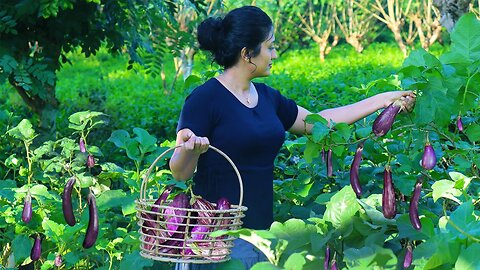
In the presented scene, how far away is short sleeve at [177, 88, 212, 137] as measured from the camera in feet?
9.80

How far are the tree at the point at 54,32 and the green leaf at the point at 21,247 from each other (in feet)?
5.88

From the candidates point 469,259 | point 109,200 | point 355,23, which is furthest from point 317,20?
point 469,259

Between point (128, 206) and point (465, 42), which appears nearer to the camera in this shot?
point (465, 42)

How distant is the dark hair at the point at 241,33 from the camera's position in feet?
10.2

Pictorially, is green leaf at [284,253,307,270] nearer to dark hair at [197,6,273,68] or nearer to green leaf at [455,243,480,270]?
green leaf at [455,243,480,270]

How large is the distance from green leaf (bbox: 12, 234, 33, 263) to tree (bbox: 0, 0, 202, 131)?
1.79 meters

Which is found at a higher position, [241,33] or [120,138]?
[241,33]

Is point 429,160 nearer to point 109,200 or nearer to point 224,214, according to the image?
point 224,214

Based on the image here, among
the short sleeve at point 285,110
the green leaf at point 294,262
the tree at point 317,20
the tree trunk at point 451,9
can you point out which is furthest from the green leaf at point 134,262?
the tree at point 317,20

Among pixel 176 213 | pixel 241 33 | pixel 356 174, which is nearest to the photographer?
pixel 356 174

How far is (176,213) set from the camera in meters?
2.64

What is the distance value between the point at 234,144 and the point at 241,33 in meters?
0.38

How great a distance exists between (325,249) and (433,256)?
40 centimetres

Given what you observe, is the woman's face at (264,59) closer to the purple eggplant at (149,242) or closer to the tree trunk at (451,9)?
the purple eggplant at (149,242)
